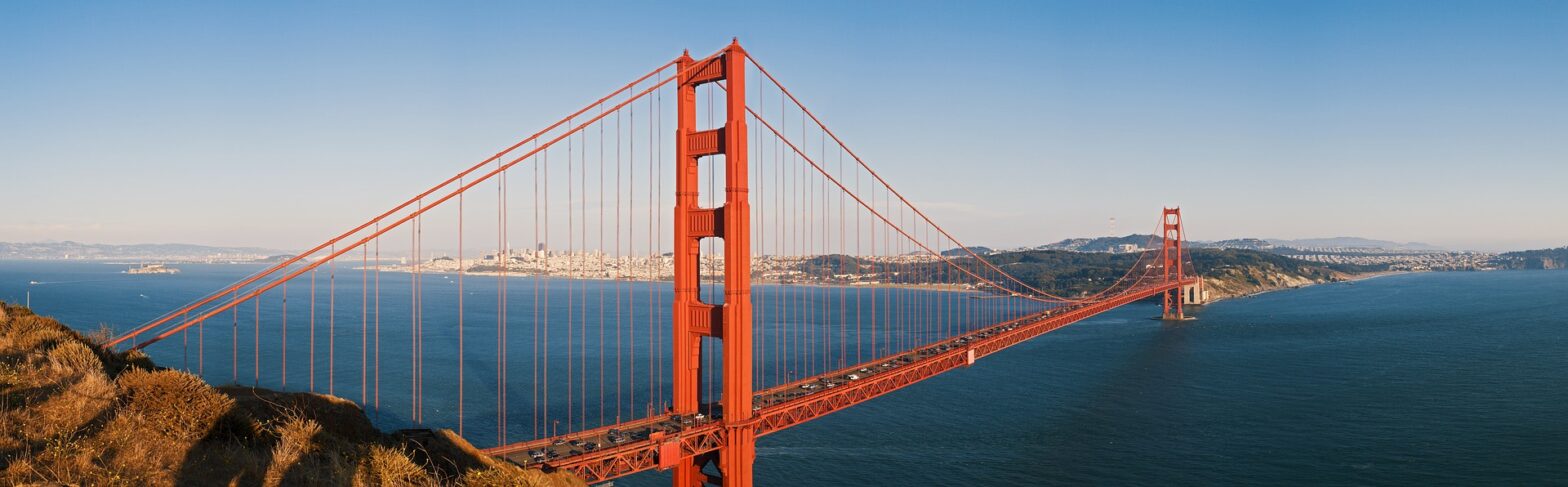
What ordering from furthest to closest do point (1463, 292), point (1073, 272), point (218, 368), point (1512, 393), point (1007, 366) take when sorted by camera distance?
point (1073, 272)
point (1463, 292)
point (1007, 366)
point (218, 368)
point (1512, 393)

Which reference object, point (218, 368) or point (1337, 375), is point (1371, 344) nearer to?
point (1337, 375)

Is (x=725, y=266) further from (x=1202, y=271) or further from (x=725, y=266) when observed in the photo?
(x=1202, y=271)

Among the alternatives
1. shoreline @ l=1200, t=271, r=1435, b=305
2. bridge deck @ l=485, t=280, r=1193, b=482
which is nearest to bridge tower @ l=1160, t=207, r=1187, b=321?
shoreline @ l=1200, t=271, r=1435, b=305

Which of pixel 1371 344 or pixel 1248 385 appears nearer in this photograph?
pixel 1248 385

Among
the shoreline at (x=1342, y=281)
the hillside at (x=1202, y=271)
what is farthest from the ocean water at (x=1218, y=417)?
the hillside at (x=1202, y=271)

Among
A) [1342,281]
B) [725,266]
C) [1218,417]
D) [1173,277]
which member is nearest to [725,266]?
[725,266]

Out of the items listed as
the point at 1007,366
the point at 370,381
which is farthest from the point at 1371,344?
the point at 370,381
